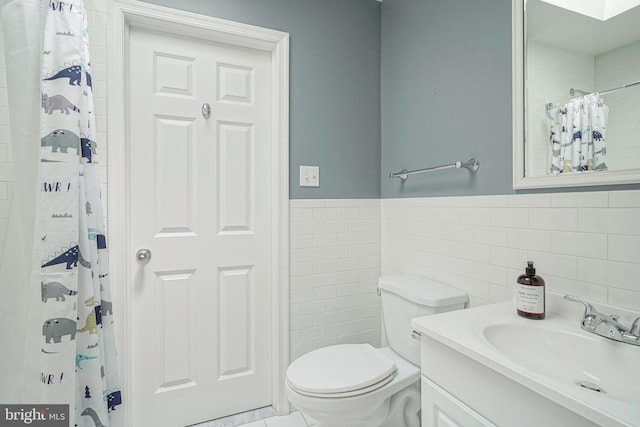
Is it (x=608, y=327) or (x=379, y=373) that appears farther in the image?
(x=379, y=373)

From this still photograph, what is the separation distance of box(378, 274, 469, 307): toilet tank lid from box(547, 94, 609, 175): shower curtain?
1.97 feet

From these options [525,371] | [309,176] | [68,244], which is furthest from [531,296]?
[68,244]

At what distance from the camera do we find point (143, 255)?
151 cm

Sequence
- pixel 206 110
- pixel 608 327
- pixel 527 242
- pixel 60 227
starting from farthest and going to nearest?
pixel 206 110, pixel 527 242, pixel 60 227, pixel 608 327

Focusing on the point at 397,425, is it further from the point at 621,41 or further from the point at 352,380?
the point at 621,41

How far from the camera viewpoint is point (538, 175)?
1.11 m

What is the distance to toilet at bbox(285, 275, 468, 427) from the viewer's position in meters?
1.17

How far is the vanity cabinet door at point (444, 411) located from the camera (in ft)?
2.62

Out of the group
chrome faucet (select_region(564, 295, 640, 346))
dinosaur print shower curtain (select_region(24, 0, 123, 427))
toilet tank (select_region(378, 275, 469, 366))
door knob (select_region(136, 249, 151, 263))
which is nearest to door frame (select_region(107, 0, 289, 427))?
door knob (select_region(136, 249, 151, 263))

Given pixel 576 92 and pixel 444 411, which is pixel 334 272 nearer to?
pixel 444 411

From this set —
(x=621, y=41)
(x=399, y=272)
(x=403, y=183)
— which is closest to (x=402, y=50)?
(x=403, y=183)

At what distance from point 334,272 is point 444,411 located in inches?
40.4

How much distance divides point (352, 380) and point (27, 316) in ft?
3.52

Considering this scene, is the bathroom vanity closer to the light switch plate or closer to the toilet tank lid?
the toilet tank lid
